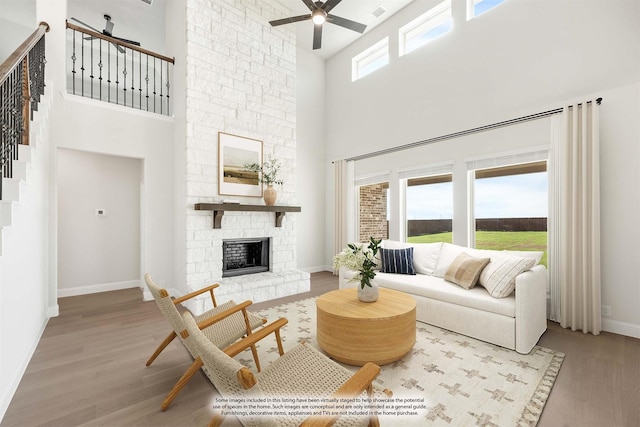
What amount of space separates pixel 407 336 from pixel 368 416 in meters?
1.15

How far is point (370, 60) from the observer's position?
5.64 m

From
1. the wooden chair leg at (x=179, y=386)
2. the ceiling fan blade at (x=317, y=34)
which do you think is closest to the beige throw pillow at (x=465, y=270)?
the wooden chair leg at (x=179, y=386)

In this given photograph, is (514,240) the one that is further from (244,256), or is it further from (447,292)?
(244,256)

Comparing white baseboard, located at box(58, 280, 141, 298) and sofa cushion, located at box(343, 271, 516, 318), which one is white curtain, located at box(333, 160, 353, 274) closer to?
sofa cushion, located at box(343, 271, 516, 318)

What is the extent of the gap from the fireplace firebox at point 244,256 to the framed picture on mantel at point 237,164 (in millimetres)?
795

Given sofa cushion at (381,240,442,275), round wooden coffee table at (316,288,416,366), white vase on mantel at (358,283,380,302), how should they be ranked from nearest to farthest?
1. round wooden coffee table at (316,288,416,366)
2. white vase on mantel at (358,283,380,302)
3. sofa cushion at (381,240,442,275)

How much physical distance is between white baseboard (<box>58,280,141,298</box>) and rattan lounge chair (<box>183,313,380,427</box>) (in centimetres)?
394

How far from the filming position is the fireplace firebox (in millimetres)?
4324

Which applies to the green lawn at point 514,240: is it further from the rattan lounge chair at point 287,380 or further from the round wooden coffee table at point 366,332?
the rattan lounge chair at point 287,380

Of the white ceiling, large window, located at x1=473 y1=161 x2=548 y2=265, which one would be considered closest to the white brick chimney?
the white ceiling

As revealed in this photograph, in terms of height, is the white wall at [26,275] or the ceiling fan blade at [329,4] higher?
the ceiling fan blade at [329,4]

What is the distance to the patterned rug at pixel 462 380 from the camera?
1715mm

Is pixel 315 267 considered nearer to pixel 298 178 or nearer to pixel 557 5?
pixel 298 178

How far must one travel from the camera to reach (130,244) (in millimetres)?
4793
